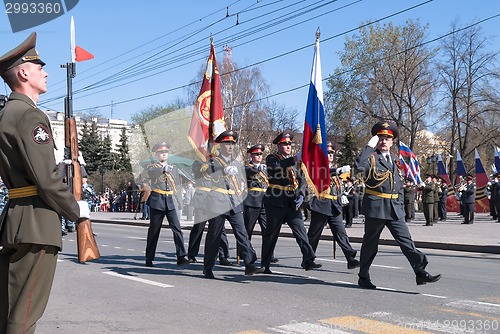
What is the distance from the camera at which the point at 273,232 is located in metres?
9.10

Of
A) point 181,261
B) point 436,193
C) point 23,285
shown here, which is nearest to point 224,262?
point 181,261

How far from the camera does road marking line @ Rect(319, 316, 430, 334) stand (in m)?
5.54

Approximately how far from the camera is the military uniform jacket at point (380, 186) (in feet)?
25.7

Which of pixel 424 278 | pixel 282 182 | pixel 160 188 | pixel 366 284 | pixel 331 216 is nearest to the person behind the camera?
pixel 424 278

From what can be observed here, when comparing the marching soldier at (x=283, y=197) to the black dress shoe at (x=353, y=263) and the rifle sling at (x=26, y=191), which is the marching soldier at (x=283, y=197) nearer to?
the black dress shoe at (x=353, y=263)

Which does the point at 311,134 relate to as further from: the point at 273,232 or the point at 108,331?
the point at 108,331

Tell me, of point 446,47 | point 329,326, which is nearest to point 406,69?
point 446,47

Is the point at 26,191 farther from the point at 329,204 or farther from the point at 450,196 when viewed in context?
the point at 450,196

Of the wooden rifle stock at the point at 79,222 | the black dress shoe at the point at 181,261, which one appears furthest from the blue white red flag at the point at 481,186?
the wooden rifle stock at the point at 79,222

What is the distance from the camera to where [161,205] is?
10.5 meters

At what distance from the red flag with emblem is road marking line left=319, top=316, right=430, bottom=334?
485cm

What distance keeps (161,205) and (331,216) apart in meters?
2.86

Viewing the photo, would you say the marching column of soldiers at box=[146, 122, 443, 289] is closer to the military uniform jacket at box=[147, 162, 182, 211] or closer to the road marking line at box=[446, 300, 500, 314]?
the military uniform jacket at box=[147, 162, 182, 211]

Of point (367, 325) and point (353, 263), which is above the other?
point (353, 263)
